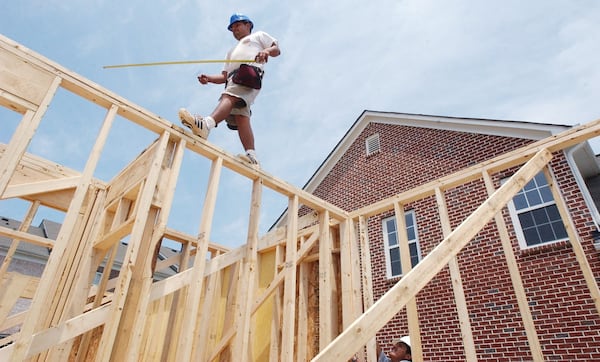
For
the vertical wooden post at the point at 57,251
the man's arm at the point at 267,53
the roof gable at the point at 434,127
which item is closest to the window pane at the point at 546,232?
the roof gable at the point at 434,127

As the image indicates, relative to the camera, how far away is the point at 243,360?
295 cm

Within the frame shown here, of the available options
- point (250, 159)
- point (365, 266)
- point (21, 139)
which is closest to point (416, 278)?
point (250, 159)

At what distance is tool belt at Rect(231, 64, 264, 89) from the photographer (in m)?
3.58

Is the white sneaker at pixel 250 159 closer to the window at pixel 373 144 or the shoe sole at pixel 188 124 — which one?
the shoe sole at pixel 188 124

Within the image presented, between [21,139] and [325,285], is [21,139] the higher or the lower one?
the higher one

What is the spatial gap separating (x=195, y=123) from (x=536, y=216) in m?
7.62

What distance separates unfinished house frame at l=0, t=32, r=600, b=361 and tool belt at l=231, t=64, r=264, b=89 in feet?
2.58

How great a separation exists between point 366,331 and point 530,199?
7669mm

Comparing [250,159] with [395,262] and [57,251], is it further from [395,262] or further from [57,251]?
[395,262]

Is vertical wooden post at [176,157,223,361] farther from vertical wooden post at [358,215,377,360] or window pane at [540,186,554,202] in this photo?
window pane at [540,186,554,202]

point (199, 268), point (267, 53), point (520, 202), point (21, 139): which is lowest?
point (199, 268)

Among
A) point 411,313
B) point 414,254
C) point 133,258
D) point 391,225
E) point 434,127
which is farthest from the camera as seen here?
point 434,127

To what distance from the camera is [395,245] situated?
9438 millimetres

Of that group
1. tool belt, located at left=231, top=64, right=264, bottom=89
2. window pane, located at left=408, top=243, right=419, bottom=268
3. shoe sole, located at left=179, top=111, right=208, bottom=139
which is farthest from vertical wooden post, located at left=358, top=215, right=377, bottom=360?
window pane, located at left=408, top=243, right=419, bottom=268
